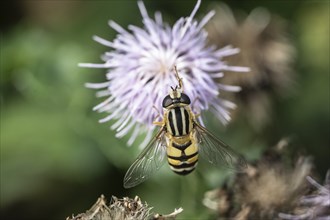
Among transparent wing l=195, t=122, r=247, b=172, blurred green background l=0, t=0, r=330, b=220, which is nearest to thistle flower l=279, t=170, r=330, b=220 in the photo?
transparent wing l=195, t=122, r=247, b=172

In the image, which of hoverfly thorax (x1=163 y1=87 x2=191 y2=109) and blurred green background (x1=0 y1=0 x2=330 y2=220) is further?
blurred green background (x1=0 y1=0 x2=330 y2=220)

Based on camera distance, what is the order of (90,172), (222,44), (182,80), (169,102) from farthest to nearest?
(90,172) → (222,44) → (182,80) → (169,102)

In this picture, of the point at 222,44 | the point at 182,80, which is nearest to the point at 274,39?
the point at 222,44

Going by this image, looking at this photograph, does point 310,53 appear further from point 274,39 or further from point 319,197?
point 319,197

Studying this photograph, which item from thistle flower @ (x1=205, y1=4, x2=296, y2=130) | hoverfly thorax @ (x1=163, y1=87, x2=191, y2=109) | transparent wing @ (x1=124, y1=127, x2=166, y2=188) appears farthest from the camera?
thistle flower @ (x1=205, y1=4, x2=296, y2=130)

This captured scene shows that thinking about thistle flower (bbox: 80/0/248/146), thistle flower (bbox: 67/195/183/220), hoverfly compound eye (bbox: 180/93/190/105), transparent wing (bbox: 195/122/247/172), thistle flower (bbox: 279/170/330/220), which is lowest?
thistle flower (bbox: 279/170/330/220)

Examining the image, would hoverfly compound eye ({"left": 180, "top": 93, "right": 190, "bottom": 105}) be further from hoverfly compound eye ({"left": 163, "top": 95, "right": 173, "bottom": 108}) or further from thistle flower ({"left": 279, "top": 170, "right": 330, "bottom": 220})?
thistle flower ({"left": 279, "top": 170, "right": 330, "bottom": 220})

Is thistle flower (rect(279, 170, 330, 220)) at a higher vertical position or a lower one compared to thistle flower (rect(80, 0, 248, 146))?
lower

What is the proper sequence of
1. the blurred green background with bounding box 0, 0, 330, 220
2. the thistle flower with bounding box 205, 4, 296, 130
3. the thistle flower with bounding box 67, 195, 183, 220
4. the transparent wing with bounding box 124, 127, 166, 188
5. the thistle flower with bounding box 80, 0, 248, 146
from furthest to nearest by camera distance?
1. the blurred green background with bounding box 0, 0, 330, 220
2. the thistle flower with bounding box 205, 4, 296, 130
3. the thistle flower with bounding box 80, 0, 248, 146
4. the transparent wing with bounding box 124, 127, 166, 188
5. the thistle flower with bounding box 67, 195, 183, 220
